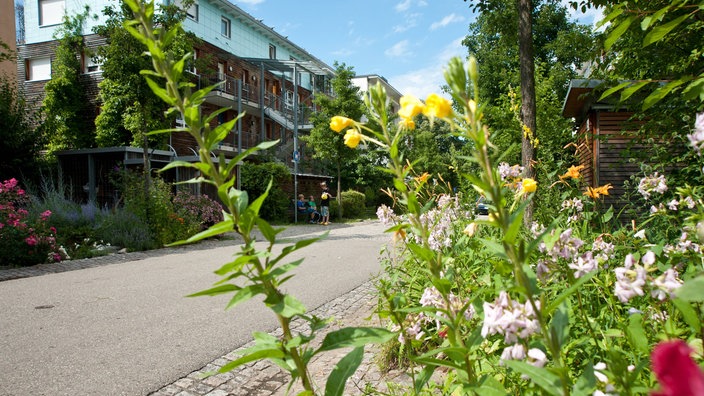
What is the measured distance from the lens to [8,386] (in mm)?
3213

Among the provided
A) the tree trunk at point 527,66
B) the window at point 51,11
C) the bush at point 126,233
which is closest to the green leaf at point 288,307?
the tree trunk at point 527,66

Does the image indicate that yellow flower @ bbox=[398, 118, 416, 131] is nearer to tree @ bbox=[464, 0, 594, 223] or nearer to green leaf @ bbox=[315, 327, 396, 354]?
tree @ bbox=[464, 0, 594, 223]

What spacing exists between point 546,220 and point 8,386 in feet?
14.1

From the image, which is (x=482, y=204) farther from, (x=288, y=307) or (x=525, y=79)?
(x=525, y=79)

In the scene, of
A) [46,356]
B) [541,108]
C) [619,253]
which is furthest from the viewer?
[541,108]

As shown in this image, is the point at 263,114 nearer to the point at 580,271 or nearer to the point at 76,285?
the point at 76,285

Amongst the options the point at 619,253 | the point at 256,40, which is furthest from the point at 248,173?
the point at 619,253

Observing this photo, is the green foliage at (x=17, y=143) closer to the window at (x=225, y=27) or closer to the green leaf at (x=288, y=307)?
the window at (x=225, y=27)

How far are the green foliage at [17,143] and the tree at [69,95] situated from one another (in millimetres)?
3394

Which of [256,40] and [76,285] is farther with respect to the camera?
[256,40]

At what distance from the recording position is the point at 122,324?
475 centimetres

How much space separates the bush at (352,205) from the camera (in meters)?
25.5

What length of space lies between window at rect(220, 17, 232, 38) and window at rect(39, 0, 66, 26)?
736 cm

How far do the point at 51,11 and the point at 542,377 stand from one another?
2657cm
